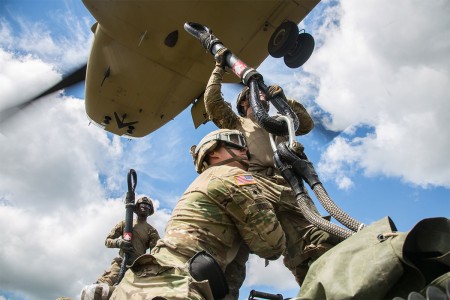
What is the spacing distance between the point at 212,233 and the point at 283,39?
5.50 metres

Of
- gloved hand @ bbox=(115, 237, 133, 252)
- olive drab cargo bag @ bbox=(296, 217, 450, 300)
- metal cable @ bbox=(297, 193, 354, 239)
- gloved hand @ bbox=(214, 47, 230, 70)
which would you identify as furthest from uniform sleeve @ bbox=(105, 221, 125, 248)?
olive drab cargo bag @ bbox=(296, 217, 450, 300)

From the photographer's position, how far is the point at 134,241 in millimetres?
7953

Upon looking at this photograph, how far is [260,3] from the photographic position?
22.6 feet

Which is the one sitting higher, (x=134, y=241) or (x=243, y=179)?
(x=243, y=179)

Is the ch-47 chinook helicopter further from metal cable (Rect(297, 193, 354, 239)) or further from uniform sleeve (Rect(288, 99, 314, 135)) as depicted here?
metal cable (Rect(297, 193, 354, 239))

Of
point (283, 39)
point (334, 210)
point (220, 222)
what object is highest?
point (334, 210)

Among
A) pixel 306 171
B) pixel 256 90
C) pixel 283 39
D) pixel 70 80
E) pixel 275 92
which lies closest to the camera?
pixel 306 171

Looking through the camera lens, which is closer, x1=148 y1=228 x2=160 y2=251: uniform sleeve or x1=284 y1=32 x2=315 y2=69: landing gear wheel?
x1=284 y1=32 x2=315 y2=69: landing gear wheel

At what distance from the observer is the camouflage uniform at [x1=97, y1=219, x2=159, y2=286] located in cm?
771

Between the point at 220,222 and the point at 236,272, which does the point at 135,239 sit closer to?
the point at 236,272

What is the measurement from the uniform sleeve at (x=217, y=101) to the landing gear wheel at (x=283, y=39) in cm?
339

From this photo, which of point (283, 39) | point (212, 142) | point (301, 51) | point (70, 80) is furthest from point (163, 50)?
point (212, 142)

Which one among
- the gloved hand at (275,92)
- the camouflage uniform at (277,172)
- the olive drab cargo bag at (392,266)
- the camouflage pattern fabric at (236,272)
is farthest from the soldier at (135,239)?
the olive drab cargo bag at (392,266)

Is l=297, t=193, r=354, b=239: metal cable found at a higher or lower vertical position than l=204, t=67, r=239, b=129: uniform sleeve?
higher
